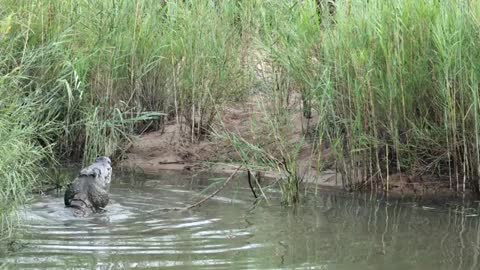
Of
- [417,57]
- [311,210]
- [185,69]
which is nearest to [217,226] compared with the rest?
[311,210]

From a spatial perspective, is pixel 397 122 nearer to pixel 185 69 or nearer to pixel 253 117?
pixel 253 117

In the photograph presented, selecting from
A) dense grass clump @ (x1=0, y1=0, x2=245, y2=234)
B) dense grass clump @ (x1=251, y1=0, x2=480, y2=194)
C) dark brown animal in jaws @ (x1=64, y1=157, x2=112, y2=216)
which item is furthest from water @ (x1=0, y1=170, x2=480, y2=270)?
dense grass clump @ (x1=0, y1=0, x2=245, y2=234)

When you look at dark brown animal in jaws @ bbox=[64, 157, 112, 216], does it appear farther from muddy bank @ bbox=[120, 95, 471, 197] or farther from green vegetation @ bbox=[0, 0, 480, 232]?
muddy bank @ bbox=[120, 95, 471, 197]

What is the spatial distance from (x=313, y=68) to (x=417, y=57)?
861mm

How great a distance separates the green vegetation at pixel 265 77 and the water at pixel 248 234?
1.04 ft

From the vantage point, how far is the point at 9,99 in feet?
18.4

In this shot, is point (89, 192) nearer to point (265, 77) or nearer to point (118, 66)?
point (118, 66)

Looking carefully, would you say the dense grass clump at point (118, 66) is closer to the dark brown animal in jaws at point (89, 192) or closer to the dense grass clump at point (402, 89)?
the dark brown animal in jaws at point (89, 192)

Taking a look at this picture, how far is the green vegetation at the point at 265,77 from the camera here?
6.27 metres

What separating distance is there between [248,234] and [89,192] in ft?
4.21

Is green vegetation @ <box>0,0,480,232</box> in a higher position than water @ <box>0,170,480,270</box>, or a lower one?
higher

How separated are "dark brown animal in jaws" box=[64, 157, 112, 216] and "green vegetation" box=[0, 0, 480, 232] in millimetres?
354

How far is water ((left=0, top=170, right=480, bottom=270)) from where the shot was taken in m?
4.77

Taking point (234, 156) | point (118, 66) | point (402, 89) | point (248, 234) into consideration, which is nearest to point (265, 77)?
point (234, 156)
